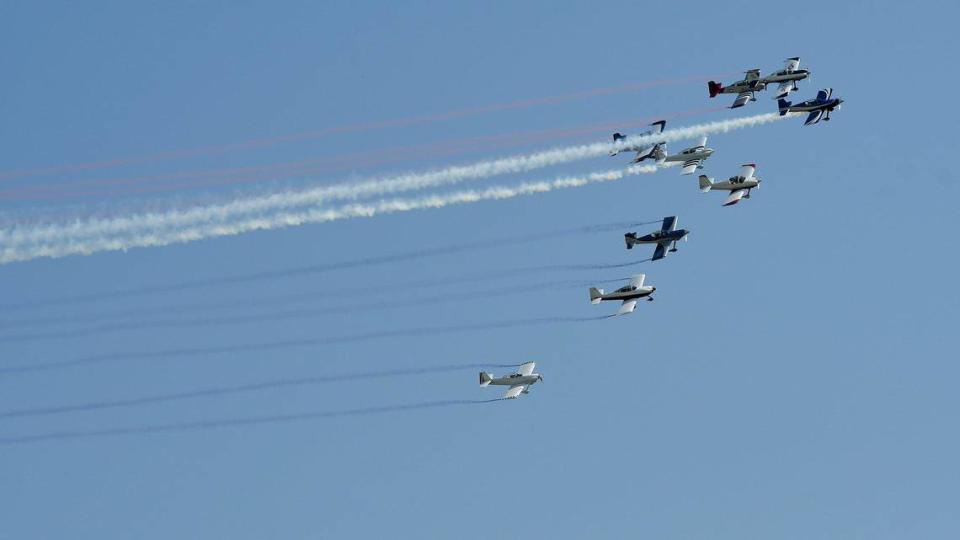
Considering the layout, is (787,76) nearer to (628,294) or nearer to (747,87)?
(747,87)

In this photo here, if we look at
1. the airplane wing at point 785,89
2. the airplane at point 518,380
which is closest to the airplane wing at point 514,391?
the airplane at point 518,380

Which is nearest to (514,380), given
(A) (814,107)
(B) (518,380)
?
(B) (518,380)

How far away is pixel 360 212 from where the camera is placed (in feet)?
209

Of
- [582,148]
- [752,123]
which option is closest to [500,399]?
[582,148]

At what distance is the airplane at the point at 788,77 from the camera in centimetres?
8269

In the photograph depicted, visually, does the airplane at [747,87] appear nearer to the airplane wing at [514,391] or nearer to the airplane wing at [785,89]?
the airplane wing at [785,89]

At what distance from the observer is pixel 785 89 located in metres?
82.9

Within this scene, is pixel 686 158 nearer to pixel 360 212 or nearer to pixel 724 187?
pixel 724 187

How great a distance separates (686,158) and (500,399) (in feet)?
53.2

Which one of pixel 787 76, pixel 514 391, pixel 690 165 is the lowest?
pixel 514 391

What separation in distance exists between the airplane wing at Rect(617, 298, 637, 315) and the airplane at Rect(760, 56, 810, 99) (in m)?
14.0

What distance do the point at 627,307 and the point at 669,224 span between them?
15.3ft

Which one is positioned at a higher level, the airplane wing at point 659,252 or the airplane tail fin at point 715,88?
the airplane tail fin at point 715,88

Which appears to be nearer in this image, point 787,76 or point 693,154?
point 693,154
